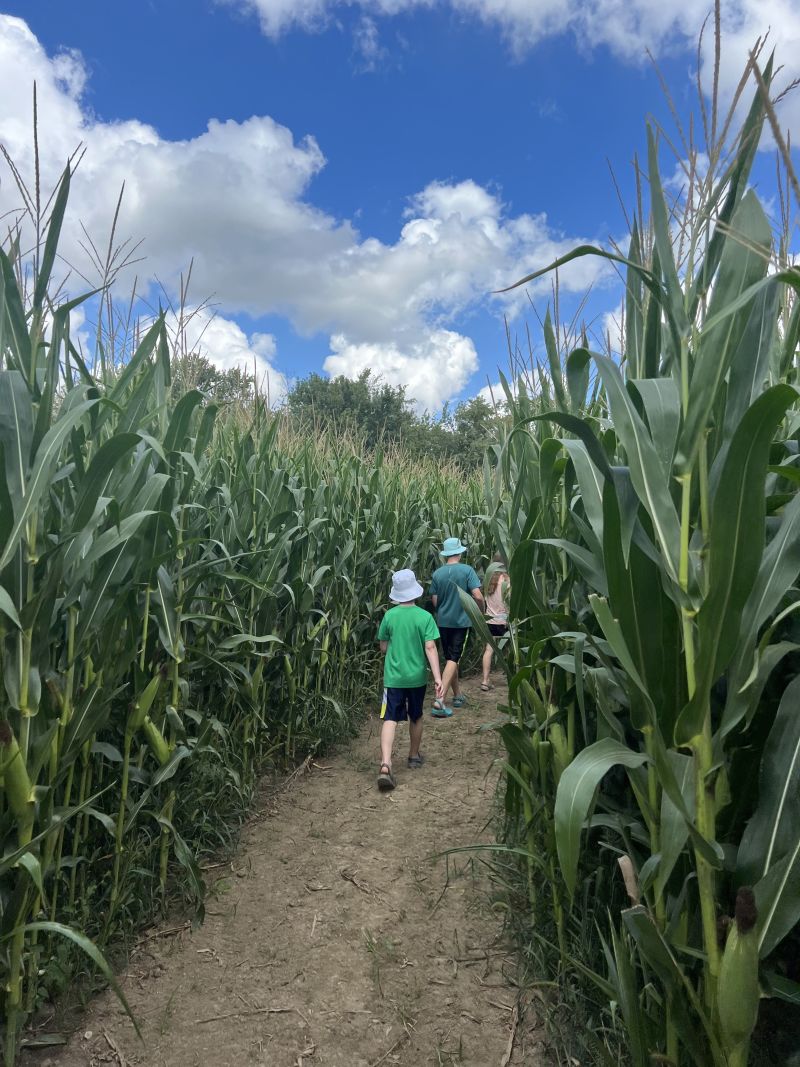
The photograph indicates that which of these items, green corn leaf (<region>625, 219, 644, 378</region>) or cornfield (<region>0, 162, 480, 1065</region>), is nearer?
green corn leaf (<region>625, 219, 644, 378</region>)

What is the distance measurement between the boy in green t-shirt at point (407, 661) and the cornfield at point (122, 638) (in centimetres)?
44

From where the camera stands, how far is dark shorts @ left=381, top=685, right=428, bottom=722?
4.99 metres

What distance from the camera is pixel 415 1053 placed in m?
2.45

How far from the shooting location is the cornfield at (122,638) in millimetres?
2143

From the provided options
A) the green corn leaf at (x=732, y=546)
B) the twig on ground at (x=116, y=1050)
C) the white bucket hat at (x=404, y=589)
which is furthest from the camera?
the white bucket hat at (x=404, y=589)

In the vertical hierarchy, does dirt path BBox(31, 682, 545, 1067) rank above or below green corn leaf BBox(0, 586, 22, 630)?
below

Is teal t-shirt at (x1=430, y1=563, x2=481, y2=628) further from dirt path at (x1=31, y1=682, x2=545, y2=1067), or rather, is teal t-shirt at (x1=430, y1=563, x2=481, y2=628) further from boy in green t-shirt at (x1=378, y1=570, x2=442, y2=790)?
dirt path at (x1=31, y1=682, x2=545, y2=1067)

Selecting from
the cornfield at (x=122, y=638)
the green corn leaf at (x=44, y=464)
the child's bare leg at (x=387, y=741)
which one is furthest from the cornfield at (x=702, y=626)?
the child's bare leg at (x=387, y=741)

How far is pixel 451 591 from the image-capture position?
21.4 ft

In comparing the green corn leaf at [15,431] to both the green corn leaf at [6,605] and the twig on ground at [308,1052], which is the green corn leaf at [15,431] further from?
the twig on ground at [308,1052]

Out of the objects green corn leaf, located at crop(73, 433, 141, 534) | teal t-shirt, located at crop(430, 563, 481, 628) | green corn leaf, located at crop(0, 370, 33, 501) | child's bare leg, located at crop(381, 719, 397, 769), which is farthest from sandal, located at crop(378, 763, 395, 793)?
green corn leaf, located at crop(0, 370, 33, 501)

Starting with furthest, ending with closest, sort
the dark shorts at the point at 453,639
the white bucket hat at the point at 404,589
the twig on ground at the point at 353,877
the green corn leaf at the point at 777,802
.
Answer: the dark shorts at the point at 453,639 → the white bucket hat at the point at 404,589 → the twig on ground at the point at 353,877 → the green corn leaf at the point at 777,802

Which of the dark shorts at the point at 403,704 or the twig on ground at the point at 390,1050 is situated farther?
the dark shorts at the point at 403,704

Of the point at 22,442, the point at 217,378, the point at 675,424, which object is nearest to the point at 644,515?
the point at 675,424
